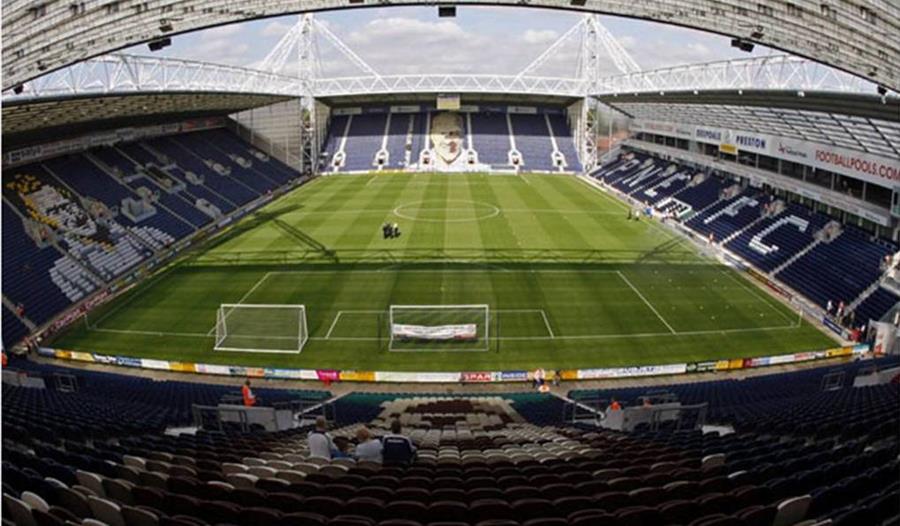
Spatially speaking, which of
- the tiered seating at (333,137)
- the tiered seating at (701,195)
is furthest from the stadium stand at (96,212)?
the tiered seating at (701,195)

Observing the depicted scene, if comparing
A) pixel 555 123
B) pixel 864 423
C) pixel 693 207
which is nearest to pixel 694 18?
pixel 864 423

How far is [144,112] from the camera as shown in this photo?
4050 centimetres

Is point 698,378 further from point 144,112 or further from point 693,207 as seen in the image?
point 144,112

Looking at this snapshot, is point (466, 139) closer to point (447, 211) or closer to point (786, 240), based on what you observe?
point (447, 211)

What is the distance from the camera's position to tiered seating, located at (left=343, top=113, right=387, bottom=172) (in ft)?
235

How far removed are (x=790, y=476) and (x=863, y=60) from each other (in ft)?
45.9

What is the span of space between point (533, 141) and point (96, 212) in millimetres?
51674

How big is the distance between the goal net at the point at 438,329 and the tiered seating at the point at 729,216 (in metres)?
20.1

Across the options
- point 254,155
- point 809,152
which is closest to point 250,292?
point 809,152

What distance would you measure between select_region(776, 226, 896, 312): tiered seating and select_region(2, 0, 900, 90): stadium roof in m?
13.7

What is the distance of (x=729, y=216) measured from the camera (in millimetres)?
39375

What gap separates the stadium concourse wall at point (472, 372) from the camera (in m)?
21.6

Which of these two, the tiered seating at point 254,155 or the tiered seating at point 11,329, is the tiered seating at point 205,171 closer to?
the tiered seating at point 254,155

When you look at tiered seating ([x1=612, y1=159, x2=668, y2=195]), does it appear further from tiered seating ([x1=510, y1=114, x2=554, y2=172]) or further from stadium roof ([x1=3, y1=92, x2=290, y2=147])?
stadium roof ([x1=3, y1=92, x2=290, y2=147])
